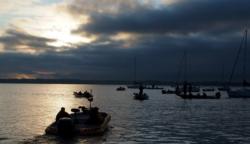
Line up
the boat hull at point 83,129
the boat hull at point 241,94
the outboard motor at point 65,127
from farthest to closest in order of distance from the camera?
the boat hull at point 241,94, the boat hull at point 83,129, the outboard motor at point 65,127

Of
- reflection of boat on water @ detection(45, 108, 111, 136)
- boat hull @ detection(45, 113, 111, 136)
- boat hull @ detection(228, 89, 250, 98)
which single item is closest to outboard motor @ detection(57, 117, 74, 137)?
reflection of boat on water @ detection(45, 108, 111, 136)

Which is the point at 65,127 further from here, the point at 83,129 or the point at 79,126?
the point at 79,126

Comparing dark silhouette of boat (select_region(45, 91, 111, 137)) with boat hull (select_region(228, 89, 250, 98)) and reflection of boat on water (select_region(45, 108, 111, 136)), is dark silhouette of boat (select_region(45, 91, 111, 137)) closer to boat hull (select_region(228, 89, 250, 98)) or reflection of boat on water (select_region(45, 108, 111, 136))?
reflection of boat on water (select_region(45, 108, 111, 136))

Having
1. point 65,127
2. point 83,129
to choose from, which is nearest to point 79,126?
point 83,129

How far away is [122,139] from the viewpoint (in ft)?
112

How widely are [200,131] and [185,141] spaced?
7.07 meters

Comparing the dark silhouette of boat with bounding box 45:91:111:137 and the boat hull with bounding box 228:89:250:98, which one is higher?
the boat hull with bounding box 228:89:250:98

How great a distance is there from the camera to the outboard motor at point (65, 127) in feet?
105

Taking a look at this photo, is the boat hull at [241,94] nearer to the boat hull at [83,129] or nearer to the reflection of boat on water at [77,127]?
the reflection of boat on water at [77,127]

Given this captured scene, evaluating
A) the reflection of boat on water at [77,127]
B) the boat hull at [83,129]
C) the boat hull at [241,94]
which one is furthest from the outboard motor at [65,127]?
the boat hull at [241,94]

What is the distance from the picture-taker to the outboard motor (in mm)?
32094

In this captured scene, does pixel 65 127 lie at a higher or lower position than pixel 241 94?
lower

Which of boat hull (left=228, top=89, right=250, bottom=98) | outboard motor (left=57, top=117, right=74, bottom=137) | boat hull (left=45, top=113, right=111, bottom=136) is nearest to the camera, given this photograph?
outboard motor (left=57, top=117, right=74, bottom=137)

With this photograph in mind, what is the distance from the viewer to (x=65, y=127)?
3209 cm
